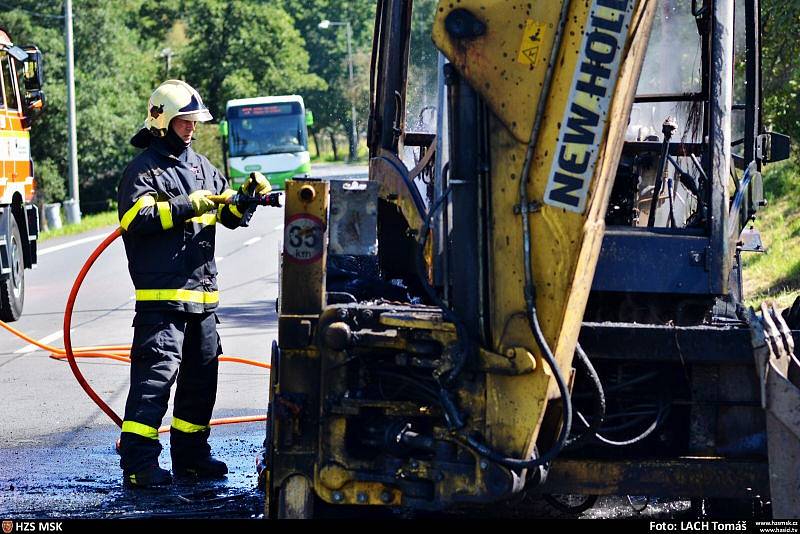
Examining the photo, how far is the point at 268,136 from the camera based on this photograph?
138 feet

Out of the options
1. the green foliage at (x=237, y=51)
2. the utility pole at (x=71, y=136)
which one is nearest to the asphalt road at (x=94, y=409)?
the utility pole at (x=71, y=136)

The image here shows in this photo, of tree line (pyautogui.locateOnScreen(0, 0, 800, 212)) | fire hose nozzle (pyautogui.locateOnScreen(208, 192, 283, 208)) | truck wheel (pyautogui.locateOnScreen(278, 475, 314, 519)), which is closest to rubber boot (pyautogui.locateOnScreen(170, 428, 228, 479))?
fire hose nozzle (pyautogui.locateOnScreen(208, 192, 283, 208))

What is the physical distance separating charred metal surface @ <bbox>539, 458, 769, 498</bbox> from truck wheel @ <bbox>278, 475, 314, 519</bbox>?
0.83 meters

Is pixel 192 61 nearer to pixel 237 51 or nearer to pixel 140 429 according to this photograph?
pixel 237 51

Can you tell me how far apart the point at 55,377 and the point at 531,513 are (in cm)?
565

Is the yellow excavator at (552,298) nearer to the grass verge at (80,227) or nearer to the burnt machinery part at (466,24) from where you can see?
the burnt machinery part at (466,24)

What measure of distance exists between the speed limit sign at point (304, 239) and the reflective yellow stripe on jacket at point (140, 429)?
194cm

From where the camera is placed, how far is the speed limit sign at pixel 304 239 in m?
4.70

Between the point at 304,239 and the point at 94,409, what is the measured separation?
15.6 feet

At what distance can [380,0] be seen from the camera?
6266 millimetres

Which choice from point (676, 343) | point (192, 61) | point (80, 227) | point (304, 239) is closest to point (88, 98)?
point (80, 227)

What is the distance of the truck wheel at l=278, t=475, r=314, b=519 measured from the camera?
187 inches

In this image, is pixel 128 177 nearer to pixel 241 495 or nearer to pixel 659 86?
pixel 241 495

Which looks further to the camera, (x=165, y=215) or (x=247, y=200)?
(x=247, y=200)
